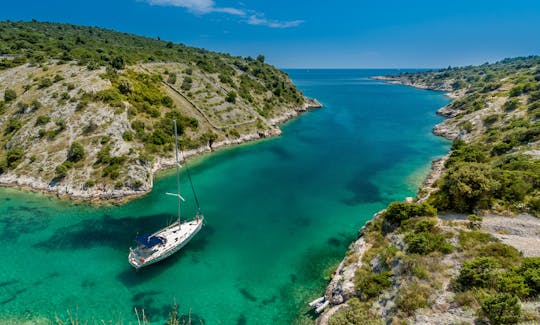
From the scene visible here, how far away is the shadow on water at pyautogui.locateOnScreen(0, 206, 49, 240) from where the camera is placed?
34378mm

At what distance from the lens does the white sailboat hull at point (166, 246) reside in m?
28.3

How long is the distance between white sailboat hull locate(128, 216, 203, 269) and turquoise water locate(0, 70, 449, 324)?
120 cm

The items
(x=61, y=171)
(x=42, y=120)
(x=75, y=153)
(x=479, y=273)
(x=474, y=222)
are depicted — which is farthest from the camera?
(x=42, y=120)

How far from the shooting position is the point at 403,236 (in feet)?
85.5

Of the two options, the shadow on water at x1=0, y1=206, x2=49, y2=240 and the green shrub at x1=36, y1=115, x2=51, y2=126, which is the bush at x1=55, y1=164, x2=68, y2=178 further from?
the green shrub at x1=36, y1=115, x2=51, y2=126

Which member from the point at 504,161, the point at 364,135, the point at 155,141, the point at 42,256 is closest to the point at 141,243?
the point at 42,256

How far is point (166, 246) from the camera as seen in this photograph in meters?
29.9

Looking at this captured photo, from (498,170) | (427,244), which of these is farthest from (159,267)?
(498,170)

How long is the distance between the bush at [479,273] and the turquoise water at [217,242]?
1253cm

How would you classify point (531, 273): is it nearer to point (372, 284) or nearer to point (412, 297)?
point (412, 297)

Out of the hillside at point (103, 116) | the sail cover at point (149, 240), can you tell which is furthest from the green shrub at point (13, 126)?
the sail cover at point (149, 240)

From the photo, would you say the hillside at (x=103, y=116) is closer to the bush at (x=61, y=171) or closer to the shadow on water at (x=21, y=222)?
the bush at (x=61, y=171)

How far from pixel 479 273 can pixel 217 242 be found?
26739 mm

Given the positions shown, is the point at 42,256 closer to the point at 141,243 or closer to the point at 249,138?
the point at 141,243
